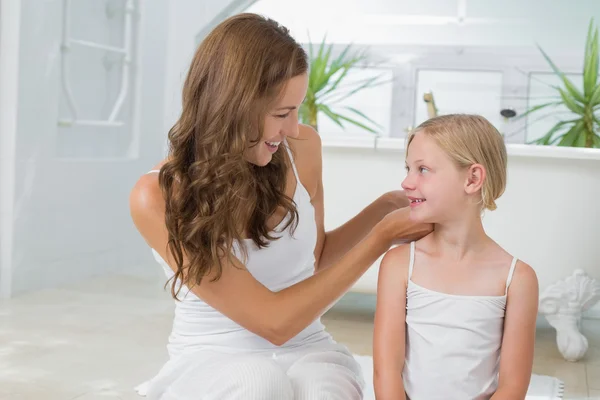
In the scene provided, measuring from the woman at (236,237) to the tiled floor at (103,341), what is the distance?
91 cm

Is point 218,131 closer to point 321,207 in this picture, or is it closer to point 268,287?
point 268,287

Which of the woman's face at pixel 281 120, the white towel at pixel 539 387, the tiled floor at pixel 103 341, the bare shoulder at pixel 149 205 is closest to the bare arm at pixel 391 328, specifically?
the woman's face at pixel 281 120

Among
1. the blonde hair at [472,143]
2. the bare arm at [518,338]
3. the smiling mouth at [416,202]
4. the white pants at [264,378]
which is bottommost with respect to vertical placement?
the white pants at [264,378]

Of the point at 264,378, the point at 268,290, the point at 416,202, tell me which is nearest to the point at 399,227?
the point at 416,202

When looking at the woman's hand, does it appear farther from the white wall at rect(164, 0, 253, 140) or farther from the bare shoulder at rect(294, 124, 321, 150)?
the white wall at rect(164, 0, 253, 140)

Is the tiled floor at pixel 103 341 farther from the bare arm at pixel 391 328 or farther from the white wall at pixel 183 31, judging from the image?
the white wall at pixel 183 31

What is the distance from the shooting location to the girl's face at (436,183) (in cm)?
150

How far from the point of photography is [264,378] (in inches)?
53.7

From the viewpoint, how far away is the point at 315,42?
5555mm

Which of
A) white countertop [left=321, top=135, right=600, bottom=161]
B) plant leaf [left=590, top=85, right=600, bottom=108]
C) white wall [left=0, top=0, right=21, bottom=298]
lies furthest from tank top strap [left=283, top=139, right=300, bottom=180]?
plant leaf [left=590, top=85, right=600, bottom=108]

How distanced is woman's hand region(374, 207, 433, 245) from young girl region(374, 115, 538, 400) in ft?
0.07

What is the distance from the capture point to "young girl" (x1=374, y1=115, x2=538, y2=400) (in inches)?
58.6

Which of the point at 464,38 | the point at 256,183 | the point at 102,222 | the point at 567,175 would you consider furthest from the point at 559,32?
the point at 256,183

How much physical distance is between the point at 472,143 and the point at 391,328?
37 centimetres
